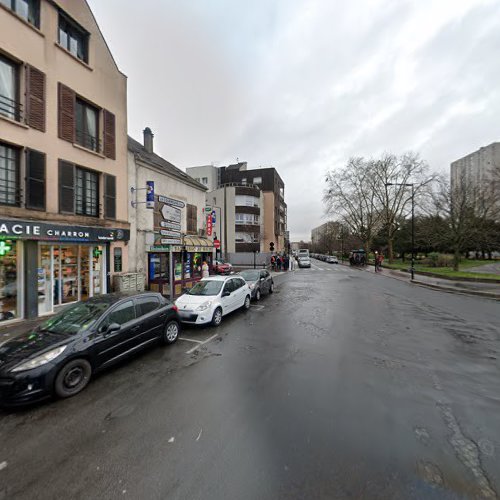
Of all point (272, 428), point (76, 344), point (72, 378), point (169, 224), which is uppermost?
point (169, 224)

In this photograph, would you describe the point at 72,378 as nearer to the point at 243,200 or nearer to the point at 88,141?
the point at 88,141

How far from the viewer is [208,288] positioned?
8609 millimetres

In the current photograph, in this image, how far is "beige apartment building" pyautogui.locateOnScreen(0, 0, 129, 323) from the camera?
7.84 m

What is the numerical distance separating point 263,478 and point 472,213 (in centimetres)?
2898

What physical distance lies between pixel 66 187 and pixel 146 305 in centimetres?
672

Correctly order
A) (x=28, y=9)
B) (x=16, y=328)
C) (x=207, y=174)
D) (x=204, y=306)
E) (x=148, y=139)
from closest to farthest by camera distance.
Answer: (x=16, y=328) → (x=204, y=306) → (x=28, y=9) → (x=148, y=139) → (x=207, y=174)

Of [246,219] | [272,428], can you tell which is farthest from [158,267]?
[246,219]

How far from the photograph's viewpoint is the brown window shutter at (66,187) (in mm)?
9016

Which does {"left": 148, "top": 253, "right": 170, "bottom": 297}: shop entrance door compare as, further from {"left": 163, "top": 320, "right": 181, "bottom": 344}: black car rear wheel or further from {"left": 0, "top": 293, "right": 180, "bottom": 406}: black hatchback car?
{"left": 0, "top": 293, "right": 180, "bottom": 406}: black hatchback car

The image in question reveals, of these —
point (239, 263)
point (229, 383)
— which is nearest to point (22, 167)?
point (229, 383)

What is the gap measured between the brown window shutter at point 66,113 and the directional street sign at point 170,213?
4.69 m

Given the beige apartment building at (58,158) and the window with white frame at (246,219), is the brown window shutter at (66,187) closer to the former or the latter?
the beige apartment building at (58,158)

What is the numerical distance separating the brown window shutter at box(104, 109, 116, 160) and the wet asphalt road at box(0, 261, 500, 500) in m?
9.39

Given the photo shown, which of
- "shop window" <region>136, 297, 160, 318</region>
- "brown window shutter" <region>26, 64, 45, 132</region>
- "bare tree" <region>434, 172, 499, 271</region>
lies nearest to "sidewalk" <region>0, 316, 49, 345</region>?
"shop window" <region>136, 297, 160, 318</region>
